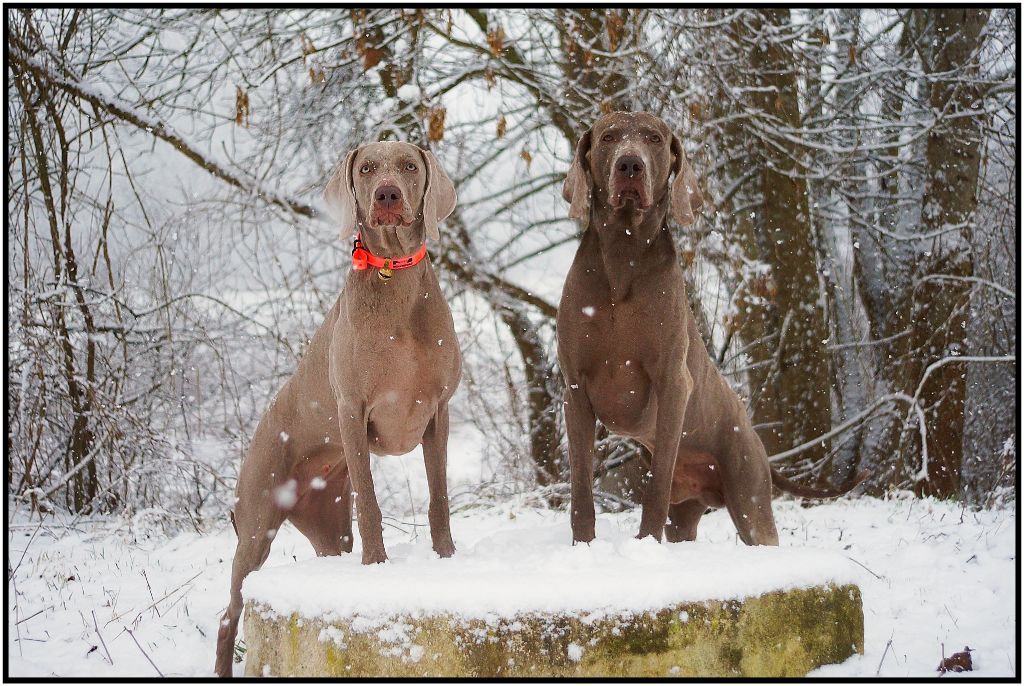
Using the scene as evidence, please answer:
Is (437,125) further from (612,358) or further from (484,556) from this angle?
(484,556)

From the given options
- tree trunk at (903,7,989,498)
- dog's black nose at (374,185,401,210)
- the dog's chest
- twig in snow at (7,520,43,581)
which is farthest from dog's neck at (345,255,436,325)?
tree trunk at (903,7,989,498)

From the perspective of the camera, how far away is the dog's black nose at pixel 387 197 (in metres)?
3.00

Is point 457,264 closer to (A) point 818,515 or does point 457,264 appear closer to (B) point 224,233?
(B) point 224,233

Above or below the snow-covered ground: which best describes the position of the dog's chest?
above

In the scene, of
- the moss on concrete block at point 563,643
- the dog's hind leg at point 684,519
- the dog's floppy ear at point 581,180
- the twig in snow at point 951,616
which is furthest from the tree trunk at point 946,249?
the moss on concrete block at point 563,643

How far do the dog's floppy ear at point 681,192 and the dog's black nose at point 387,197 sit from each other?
1018mm

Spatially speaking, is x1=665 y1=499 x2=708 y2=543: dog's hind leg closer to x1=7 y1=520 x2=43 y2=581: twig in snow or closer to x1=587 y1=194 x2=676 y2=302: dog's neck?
x1=587 y1=194 x2=676 y2=302: dog's neck

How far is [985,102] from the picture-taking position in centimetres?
700

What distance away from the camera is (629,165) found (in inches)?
124

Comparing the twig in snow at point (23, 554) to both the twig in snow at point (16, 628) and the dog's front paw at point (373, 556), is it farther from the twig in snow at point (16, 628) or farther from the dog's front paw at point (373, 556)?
the dog's front paw at point (373, 556)

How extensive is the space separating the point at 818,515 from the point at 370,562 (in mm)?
4323

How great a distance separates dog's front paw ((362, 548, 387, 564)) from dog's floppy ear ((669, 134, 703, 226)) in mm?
1528

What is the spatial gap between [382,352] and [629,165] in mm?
1029

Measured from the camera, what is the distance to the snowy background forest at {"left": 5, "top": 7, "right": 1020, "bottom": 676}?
638 centimetres
